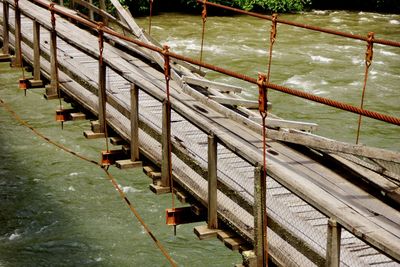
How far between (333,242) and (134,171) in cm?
668

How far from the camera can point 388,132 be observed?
13625mm

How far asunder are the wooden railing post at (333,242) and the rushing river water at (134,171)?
397 centimetres

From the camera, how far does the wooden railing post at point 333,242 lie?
15.3ft

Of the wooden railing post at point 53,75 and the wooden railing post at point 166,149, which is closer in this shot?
the wooden railing post at point 166,149

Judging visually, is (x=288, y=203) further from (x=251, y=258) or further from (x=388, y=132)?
(x=388, y=132)

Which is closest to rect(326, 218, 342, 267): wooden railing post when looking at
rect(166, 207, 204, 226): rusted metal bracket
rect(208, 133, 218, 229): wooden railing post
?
rect(208, 133, 218, 229): wooden railing post

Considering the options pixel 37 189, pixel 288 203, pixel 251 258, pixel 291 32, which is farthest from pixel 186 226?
pixel 291 32

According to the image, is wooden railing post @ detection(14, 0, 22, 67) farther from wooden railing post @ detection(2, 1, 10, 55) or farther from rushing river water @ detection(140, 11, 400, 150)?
rushing river water @ detection(140, 11, 400, 150)

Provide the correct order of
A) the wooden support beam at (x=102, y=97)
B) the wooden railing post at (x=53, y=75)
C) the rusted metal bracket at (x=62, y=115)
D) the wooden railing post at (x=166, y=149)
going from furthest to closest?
the wooden railing post at (x=53, y=75) < the rusted metal bracket at (x=62, y=115) < the wooden support beam at (x=102, y=97) < the wooden railing post at (x=166, y=149)

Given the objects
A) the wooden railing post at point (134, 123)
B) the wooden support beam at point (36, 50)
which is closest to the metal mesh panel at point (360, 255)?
the wooden railing post at point (134, 123)

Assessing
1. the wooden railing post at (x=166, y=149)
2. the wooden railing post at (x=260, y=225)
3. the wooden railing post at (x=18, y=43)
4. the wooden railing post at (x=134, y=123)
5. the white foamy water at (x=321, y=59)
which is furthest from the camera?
the white foamy water at (x=321, y=59)

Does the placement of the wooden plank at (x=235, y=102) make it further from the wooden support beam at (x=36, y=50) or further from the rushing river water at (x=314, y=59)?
the rushing river water at (x=314, y=59)

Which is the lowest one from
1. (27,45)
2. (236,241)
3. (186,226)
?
(186,226)

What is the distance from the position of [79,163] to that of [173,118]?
136 inches
